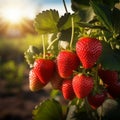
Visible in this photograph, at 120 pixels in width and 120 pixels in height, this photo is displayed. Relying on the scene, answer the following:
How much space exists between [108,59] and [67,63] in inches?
4.6

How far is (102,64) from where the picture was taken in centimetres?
126

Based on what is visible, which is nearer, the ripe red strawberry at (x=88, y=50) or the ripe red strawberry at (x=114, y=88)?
the ripe red strawberry at (x=88, y=50)

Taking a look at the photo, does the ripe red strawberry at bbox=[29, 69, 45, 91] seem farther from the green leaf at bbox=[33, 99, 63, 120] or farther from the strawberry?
the green leaf at bbox=[33, 99, 63, 120]

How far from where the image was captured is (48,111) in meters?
1.63

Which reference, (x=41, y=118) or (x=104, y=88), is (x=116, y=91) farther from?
(x=41, y=118)

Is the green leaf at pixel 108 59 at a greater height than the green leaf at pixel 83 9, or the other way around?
the green leaf at pixel 83 9

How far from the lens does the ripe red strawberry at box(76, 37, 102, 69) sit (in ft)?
4.08

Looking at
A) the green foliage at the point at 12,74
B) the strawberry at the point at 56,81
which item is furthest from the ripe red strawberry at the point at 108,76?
the green foliage at the point at 12,74

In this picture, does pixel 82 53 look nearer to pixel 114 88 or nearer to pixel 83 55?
pixel 83 55

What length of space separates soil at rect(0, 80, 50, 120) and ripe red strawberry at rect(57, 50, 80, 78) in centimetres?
625

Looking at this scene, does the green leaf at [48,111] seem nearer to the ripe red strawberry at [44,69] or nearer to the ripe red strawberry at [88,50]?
the ripe red strawberry at [44,69]

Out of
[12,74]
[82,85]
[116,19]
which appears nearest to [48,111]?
[82,85]

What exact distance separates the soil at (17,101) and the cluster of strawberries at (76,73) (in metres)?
6.15

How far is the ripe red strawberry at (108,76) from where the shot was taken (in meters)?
1.34
